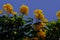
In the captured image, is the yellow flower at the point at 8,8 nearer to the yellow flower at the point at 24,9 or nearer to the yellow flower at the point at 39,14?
the yellow flower at the point at 24,9

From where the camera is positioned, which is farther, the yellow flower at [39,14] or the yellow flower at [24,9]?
the yellow flower at [24,9]

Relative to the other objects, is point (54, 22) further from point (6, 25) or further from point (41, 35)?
point (6, 25)

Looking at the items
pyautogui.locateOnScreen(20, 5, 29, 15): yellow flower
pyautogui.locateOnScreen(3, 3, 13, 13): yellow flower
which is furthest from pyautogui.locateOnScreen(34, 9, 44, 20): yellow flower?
pyautogui.locateOnScreen(3, 3, 13, 13): yellow flower

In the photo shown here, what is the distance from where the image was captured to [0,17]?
3482 mm

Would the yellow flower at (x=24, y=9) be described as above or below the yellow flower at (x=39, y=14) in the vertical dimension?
above

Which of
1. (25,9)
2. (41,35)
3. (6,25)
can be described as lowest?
(41,35)

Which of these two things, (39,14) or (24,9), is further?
(24,9)

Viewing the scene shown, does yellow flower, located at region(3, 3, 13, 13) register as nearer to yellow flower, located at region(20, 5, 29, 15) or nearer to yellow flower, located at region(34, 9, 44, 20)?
yellow flower, located at region(20, 5, 29, 15)

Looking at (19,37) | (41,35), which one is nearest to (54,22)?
(41,35)

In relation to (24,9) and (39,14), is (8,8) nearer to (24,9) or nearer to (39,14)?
(24,9)

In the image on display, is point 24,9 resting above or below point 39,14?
above

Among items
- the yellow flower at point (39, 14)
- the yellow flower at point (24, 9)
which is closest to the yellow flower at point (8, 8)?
the yellow flower at point (24, 9)

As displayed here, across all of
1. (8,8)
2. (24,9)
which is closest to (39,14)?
(24,9)

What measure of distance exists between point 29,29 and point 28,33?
0.21ft
